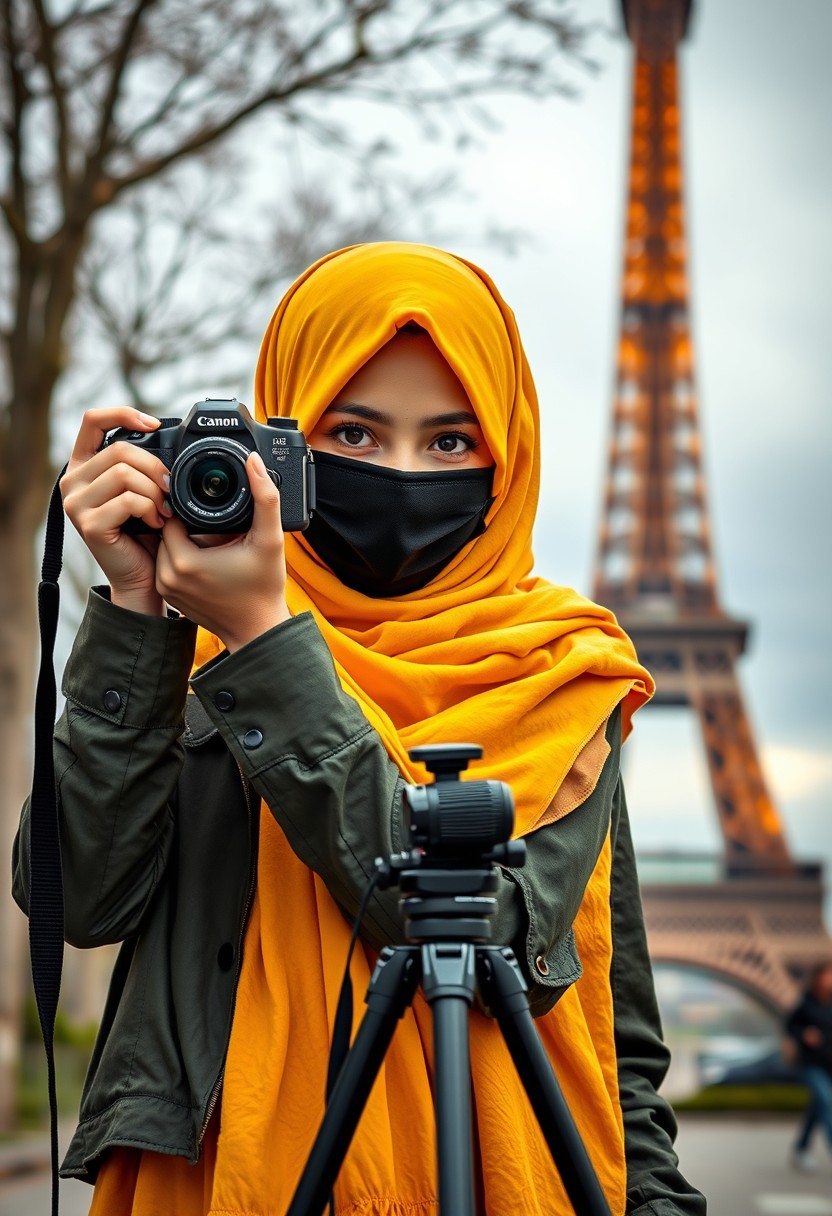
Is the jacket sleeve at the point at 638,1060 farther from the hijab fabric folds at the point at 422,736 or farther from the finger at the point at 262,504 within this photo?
the finger at the point at 262,504

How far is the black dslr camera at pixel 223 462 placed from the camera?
145 cm

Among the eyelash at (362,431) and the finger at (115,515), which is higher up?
the eyelash at (362,431)

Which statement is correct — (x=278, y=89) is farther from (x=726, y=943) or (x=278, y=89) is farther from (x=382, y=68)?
(x=726, y=943)

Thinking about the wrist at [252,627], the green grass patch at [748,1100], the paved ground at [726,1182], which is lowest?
the green grass patch at [748,1100]

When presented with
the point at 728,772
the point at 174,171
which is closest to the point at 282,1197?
the point at 174,171

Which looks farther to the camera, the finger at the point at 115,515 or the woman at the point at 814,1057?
the woman at the point at 814,1057

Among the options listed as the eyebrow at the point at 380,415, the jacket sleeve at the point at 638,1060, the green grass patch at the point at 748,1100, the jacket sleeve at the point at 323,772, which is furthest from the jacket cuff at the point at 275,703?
the green grass patch at the point at 748,1100

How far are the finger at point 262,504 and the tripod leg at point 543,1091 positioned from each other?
48cm

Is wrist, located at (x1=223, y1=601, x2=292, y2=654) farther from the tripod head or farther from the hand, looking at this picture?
the tripod head

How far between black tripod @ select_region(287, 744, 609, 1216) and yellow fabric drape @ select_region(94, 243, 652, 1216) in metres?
0.23

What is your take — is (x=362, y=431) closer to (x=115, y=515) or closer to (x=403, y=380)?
(x=403, y=380)

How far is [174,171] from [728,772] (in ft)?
64.1

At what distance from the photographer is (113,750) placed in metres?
1.53

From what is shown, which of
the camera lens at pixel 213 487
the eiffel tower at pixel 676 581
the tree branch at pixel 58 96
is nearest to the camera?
the camera lens at pixel 213 487
